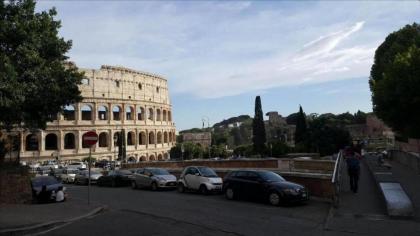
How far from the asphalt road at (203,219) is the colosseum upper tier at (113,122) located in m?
65.6

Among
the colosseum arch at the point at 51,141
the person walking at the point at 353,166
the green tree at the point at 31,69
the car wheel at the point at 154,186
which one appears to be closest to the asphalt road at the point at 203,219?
the person walking at the point at 353,166

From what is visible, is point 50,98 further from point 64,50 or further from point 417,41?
point 417,41

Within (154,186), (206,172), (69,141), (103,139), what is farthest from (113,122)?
(206,172)

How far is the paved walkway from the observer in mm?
12438

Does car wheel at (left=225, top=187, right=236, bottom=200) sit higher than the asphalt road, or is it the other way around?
car wheel at (left=225, top=187, right=236, bottom=200)

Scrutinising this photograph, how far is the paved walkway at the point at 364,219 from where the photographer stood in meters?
12.4

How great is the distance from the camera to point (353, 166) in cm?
1917

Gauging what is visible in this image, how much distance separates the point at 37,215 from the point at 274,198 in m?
8.56

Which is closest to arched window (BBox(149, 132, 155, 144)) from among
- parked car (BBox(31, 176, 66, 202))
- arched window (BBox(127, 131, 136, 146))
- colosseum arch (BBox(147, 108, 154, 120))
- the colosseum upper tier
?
the colosseum upper tier

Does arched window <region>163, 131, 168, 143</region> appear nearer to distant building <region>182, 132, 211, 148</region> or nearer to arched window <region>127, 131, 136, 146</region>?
arched window <region>127, 131, 136, 146</region>

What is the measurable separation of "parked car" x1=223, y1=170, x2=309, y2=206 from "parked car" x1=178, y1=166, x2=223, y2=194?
2.34m

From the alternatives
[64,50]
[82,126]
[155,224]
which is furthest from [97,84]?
[155,224]

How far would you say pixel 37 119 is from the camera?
1969 cm

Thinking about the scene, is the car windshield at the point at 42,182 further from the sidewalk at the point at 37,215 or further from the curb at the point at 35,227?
the curb at the point at 35,227
